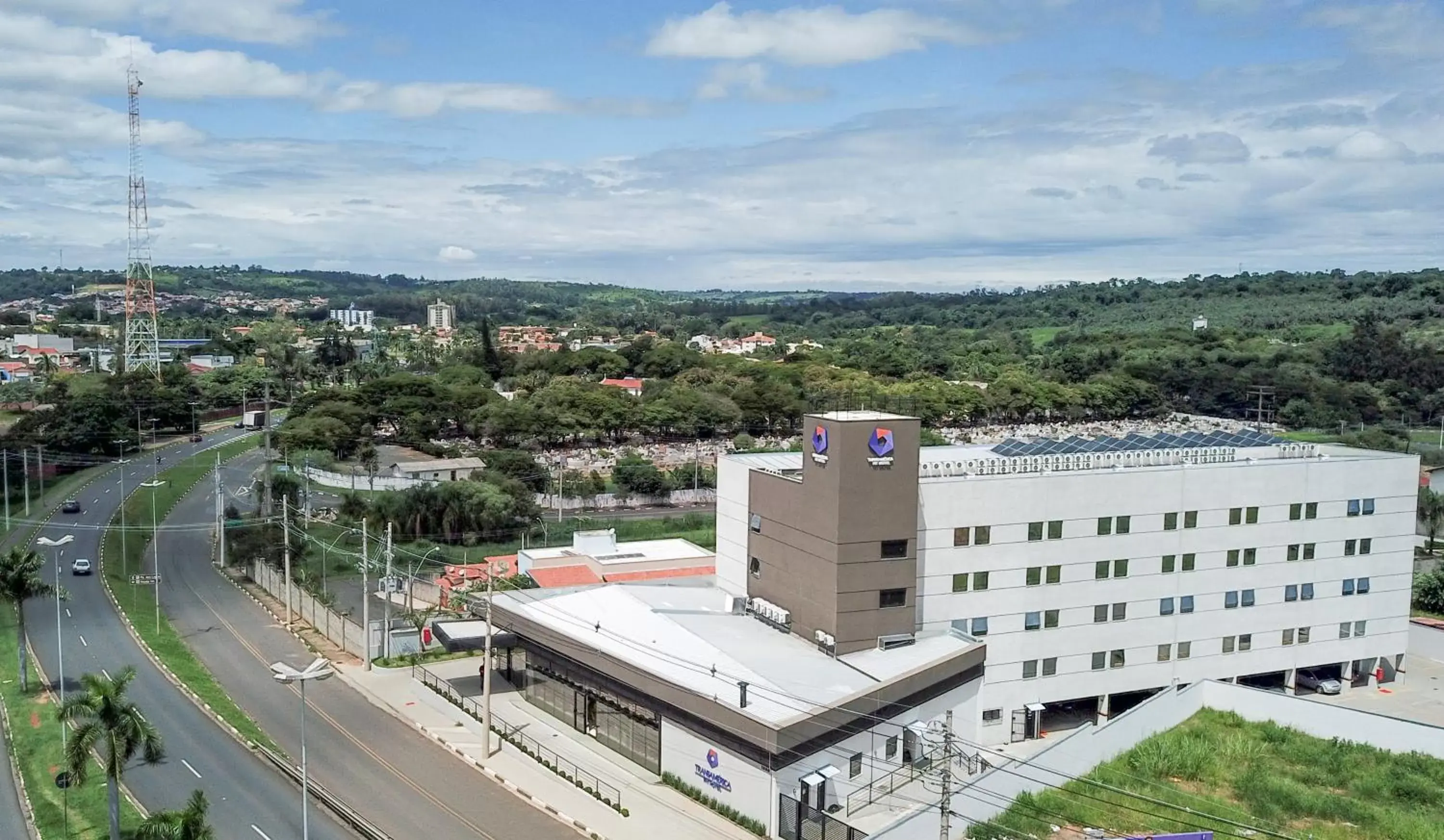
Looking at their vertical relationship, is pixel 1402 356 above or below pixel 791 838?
above

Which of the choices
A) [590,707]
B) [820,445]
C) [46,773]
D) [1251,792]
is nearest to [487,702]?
[590,707]

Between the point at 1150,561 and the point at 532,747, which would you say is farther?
the point at 1150,561

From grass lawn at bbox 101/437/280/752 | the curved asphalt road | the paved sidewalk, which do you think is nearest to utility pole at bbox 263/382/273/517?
grass lawn at bbox 101/437/280/752

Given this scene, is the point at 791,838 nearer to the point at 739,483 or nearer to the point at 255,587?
the point at 739,483

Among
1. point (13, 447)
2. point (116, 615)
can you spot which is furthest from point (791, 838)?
point (13, 447)

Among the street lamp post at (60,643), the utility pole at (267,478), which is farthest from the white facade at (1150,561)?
the utility pole at (267,478)

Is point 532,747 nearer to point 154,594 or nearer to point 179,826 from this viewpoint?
point 179,826
